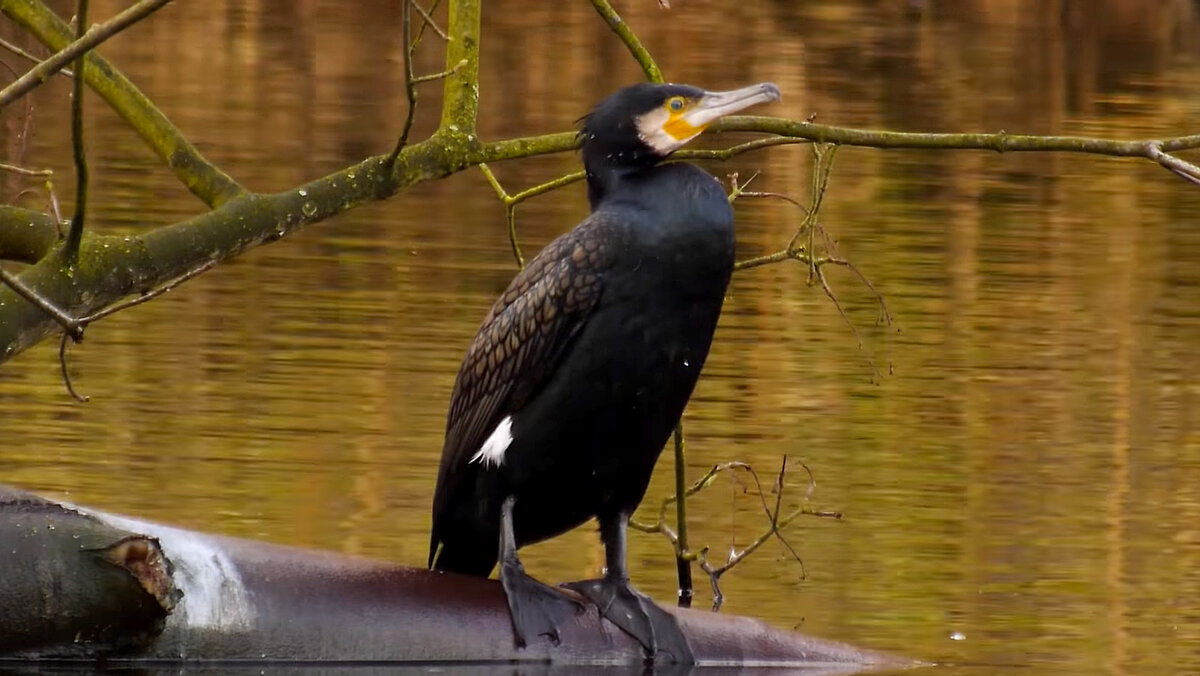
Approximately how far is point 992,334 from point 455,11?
14.6ft

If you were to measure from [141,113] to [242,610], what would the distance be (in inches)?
72.1

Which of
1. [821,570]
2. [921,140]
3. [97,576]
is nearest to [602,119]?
[921,140]

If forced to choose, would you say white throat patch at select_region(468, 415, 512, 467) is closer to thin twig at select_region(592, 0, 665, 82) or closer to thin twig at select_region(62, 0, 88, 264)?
thin twig at select_region(62, 0, 88, 264)

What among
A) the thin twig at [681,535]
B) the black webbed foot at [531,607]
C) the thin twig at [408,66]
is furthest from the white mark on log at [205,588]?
the thin twig at [681,535]

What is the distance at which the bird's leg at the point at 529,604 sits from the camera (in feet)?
16.3

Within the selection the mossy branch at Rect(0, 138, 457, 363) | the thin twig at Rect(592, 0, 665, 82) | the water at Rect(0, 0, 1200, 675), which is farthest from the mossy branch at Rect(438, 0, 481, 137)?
the water at Rect(0, 0, 1200, 675)

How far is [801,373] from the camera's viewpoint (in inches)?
370

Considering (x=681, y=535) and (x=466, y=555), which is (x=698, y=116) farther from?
(x=681, y=535)

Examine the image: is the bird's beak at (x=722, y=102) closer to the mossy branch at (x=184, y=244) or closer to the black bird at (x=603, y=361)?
the black bird at (x=603, y=361)

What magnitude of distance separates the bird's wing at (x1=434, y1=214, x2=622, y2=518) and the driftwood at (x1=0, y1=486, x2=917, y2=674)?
42 cm

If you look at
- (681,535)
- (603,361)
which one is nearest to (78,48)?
(603,361)

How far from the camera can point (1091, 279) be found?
11758 millimetres

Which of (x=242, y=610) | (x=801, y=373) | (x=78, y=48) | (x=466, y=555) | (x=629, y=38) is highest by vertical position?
(x=78, y=48)

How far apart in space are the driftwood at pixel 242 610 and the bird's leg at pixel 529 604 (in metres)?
0.02
